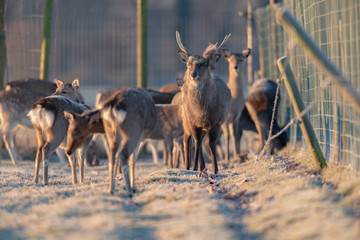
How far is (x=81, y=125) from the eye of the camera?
6.85 metres

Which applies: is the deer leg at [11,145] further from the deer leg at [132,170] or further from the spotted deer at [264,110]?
the deer leg at [132,170]

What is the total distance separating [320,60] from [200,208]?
68.3 inches

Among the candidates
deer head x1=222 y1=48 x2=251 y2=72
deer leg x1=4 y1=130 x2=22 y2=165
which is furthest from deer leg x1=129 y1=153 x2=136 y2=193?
deer head x1=222 y1=48 x2=251 y2=72

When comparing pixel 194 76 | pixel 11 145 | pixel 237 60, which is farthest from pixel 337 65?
pixel 11 145

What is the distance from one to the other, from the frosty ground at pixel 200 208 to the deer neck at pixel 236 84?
4578mm

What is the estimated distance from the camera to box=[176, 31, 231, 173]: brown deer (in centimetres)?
856

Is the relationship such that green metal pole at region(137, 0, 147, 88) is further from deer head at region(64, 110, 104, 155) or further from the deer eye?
deer head at region(64, 110, 104, 155)

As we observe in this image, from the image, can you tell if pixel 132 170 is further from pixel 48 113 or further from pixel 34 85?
pixel 34 85

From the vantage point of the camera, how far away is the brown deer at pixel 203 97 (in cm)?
856

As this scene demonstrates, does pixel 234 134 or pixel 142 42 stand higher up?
pixel 142 42

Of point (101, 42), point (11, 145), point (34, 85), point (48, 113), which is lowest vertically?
point (11, 145)

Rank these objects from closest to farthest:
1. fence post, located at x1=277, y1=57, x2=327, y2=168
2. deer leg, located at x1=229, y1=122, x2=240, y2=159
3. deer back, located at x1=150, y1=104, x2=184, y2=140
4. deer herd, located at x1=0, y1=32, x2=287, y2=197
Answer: deer herd, located at x1=0, y1=32, x2=287, y2=197, fence post, located at x1=277, y1=57, x2=327, y2=168, deer back, located at x1=150, y1=104, x2=184, y2=140, deer leg, located at x1=229, y1=122, x2=240, y2=159

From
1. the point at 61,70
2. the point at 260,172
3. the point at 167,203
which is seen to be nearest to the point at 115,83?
the point at 61,70

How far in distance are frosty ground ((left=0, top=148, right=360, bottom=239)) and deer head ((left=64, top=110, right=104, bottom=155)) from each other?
556 millimetres
